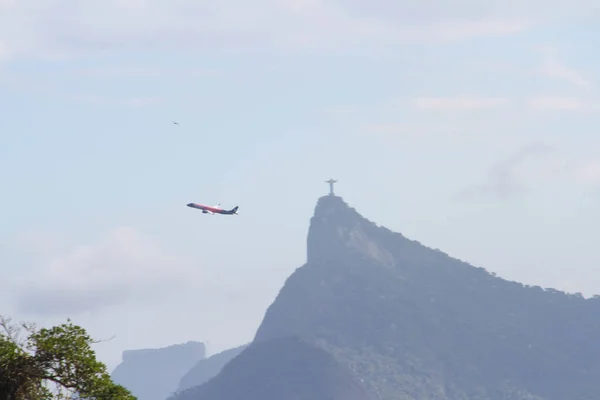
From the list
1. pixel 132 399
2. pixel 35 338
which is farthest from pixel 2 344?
pixel 132 399

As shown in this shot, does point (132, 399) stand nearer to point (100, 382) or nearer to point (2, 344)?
point (100, 382)

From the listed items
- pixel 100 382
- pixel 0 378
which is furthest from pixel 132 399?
pixel 0 378

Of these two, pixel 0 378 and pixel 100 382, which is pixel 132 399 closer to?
pixel 100 382

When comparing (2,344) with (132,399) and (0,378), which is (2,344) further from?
(132,399)
